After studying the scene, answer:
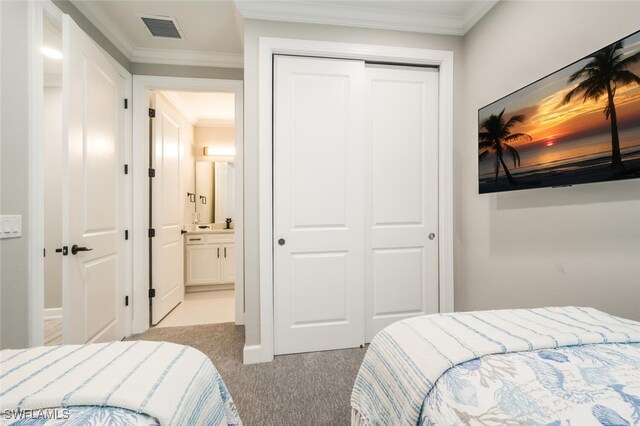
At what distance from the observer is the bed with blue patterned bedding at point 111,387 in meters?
0.56

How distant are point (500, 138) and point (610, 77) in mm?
599

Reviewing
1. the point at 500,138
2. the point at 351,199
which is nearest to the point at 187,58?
the point at 351,199

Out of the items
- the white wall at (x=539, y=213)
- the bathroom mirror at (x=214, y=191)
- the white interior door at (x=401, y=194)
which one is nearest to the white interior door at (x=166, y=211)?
the bathroom mirror at (x=214, y=191)

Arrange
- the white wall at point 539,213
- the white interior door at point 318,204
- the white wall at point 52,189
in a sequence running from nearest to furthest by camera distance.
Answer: the white wall at point 539,213 → the white interior door at point 318,204 → the white wall at point 52,189

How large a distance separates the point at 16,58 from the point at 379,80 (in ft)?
7.51

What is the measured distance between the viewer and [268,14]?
6.88 ft

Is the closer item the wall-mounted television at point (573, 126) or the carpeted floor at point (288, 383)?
the wall-mounted television at point (573, 126)

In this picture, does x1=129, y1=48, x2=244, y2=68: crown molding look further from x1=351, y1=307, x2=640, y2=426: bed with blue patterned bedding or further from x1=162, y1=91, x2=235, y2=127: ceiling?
x1=351, y1=307, x2=640, y2=426: bed with blue patterned bedding

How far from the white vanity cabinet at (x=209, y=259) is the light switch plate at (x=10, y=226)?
2582mm

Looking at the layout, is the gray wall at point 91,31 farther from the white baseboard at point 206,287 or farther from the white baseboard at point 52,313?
the white baseboard at point 206,287

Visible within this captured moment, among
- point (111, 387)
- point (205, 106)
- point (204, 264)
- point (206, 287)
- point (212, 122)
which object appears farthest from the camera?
point (212, 122)

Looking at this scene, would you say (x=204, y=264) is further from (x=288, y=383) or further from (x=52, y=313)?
(x=288, y=383)

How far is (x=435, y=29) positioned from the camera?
7.61ft

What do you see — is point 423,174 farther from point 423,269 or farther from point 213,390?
point 213,390
